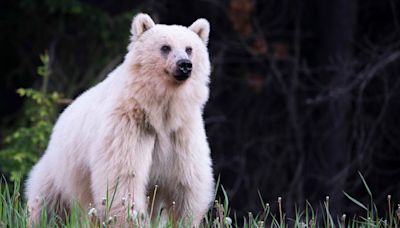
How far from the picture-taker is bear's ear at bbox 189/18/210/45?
23.9ft

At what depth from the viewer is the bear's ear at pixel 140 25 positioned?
717 centimetres

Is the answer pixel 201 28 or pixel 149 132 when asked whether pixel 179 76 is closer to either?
pixel 149 132

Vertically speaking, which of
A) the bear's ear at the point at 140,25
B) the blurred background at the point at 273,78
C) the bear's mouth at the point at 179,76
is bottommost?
the blurred background at the point at 273,78

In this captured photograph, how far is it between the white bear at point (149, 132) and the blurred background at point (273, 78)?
444cm

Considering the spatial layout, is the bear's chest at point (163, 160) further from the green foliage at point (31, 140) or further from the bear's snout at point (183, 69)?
the green foliage at point (31, 140)

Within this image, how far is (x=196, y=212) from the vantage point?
6965 millimetres

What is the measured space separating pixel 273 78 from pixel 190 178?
7318 millimetres

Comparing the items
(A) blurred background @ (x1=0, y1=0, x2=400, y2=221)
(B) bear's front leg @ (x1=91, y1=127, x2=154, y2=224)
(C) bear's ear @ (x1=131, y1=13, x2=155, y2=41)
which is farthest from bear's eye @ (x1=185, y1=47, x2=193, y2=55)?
(A) blurred background @ (x1=0, y1=0, x2=400, y2=221)

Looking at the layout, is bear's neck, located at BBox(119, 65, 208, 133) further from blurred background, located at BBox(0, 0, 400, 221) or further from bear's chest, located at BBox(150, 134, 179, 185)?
blurred background, located at BBox(0, 0, 400, 221)

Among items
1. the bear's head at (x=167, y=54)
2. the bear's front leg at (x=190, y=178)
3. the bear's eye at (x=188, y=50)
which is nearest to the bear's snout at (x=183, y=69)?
the bear's head at (x=167, y=54)

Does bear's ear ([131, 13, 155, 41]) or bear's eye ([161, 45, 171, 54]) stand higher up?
bear's ear ([131, 13, 155, 41])

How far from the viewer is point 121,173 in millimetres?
6680

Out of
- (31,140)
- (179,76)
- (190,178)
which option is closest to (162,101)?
(179,76)

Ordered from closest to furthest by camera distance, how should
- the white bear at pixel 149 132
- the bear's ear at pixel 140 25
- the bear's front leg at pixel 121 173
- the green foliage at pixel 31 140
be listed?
the bear's front leg at pixel 121 173 → the white bear at pixel 149 132 → the bear's ear at pixel 140 25 → the green foliage at pixel 31 140
